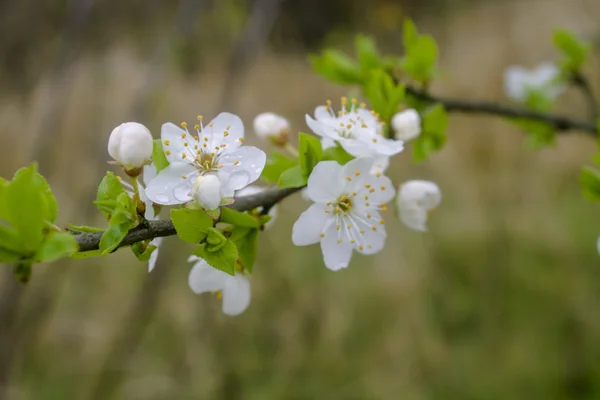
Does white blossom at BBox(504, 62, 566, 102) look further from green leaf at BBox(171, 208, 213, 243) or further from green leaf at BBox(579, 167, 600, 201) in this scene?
green leaf at BBox(171, 208, 213, 243)

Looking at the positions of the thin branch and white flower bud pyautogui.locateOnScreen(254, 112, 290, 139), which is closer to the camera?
white flower bud pyautogui.locateOnScreen(254, 112, 290, 139)

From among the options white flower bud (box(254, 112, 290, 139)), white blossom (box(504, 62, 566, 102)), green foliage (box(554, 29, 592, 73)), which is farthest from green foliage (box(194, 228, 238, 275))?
white blossom (box(504, 62, 566, 102))

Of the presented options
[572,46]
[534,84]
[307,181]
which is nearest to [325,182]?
[307,181]

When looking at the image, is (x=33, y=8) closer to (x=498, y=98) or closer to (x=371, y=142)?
(x=498, y=98)

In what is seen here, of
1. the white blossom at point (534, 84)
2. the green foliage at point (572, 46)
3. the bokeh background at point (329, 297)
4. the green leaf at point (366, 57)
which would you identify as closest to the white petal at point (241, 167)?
the green leaf at point (366, 57)

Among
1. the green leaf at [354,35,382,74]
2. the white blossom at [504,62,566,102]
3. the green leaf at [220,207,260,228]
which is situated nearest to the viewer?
the green leaf at [220,207,260,228]

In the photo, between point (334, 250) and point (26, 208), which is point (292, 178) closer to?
point (334, 250)

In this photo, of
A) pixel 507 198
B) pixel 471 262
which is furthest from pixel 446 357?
pixel 507 198

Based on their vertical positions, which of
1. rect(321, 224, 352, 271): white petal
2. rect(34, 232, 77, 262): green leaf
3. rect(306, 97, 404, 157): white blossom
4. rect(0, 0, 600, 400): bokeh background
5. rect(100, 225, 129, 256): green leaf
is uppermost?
rect(34, 232, 77, 262): green leaf

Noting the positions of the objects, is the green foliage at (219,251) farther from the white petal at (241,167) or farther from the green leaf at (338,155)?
the green leaf at (338,155)
